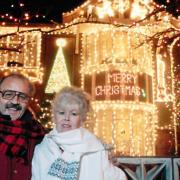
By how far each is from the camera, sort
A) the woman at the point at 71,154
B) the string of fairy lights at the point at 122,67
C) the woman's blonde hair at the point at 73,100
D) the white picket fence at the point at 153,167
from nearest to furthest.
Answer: the woman at the point at 71,154, the woman's blonde hair at the point at 73,100, the white picket fence at the point at 153,167, the string of fairy lights at the point at 122,67

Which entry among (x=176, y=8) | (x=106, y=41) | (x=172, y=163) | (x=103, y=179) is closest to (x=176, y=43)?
(x=106, y=41)

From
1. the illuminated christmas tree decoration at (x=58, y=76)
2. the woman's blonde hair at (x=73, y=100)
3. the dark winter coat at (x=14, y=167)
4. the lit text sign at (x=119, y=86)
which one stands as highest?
the illuminated christmas tree decoration at (x=58, y=76)

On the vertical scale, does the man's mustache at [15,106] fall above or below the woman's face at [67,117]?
above

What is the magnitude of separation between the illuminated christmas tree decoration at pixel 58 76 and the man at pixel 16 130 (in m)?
13.1

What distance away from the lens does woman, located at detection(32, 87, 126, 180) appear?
3.05 meters

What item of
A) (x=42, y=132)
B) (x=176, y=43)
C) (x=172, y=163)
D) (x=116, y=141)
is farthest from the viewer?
(x=176, y=43)

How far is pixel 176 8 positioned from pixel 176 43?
9554 mm

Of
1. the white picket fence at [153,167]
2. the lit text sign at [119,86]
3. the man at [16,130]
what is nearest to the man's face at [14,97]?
the man at [16,130]

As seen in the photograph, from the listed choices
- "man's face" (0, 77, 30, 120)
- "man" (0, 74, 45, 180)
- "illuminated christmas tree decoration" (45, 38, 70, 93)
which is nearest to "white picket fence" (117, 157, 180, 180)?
"man" (0, 74, 45, 180)

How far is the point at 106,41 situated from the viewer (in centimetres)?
1600

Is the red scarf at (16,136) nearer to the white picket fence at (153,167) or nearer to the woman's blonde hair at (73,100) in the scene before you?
the woman's blonde hair at (73,100)

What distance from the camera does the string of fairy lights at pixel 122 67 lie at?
15.3 metres

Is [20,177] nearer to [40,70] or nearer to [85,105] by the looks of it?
[85,105]

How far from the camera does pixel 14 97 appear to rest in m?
3.29
